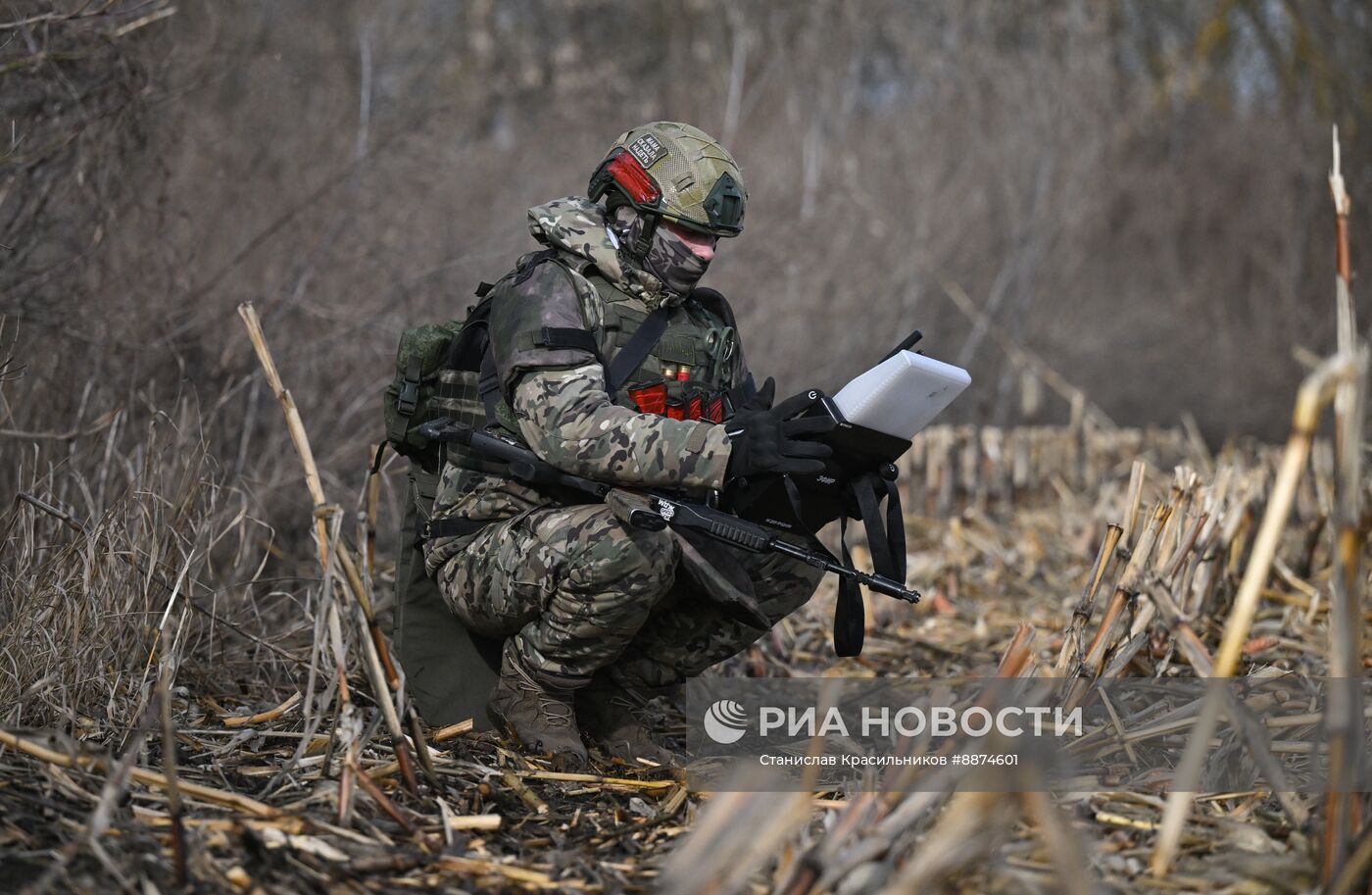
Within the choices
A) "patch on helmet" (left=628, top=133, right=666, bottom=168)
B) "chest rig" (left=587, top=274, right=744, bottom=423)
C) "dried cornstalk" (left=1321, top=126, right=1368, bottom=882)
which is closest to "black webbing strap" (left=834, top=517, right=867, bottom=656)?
"chest rig" (left=587, top=274, right=744, bottom=423)

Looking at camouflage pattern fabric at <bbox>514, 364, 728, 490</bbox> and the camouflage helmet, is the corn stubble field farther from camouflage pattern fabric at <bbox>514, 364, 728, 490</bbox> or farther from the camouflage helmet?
the camouflage helmet

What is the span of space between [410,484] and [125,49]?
237 cm

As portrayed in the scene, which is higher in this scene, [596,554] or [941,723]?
[596,554]

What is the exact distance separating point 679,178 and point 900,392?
0.82 metres

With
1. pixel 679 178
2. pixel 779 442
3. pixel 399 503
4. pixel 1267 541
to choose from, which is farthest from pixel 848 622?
pixel 399 503

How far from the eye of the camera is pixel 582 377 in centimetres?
322

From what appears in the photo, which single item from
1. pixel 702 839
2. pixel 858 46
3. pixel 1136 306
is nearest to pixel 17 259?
pixel 702 839

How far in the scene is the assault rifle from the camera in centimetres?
322

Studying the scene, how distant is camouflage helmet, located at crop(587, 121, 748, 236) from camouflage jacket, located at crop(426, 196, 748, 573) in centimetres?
13

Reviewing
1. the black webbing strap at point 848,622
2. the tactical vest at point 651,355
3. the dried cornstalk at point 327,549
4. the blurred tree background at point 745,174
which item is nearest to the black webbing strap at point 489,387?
the tactical vest at point 651,355

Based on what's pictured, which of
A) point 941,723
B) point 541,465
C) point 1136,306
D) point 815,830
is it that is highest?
point 541,465

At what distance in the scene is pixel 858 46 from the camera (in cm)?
1355

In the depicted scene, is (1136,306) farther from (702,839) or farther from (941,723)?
(702,839)

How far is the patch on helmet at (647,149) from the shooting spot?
345 cm
